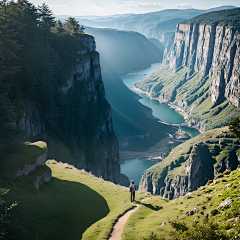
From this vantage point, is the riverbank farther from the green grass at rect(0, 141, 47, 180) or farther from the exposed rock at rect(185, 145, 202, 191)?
the green grass at rect(0, 141, 47, 180)

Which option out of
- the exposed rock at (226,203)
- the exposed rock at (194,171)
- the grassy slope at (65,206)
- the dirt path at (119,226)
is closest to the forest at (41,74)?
the grassy slope at (65,206)

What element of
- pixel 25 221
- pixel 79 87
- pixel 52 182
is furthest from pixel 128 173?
pixel 25 221

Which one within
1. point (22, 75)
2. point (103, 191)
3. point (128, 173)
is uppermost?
point (22, 75)

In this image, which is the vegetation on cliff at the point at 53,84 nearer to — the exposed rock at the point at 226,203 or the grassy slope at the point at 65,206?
the grassy slope at the point at 65,206

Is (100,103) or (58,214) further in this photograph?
(100,103)

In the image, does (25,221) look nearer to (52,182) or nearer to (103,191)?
(52,182)

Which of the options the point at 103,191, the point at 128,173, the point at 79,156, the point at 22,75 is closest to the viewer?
the point at 103,191
